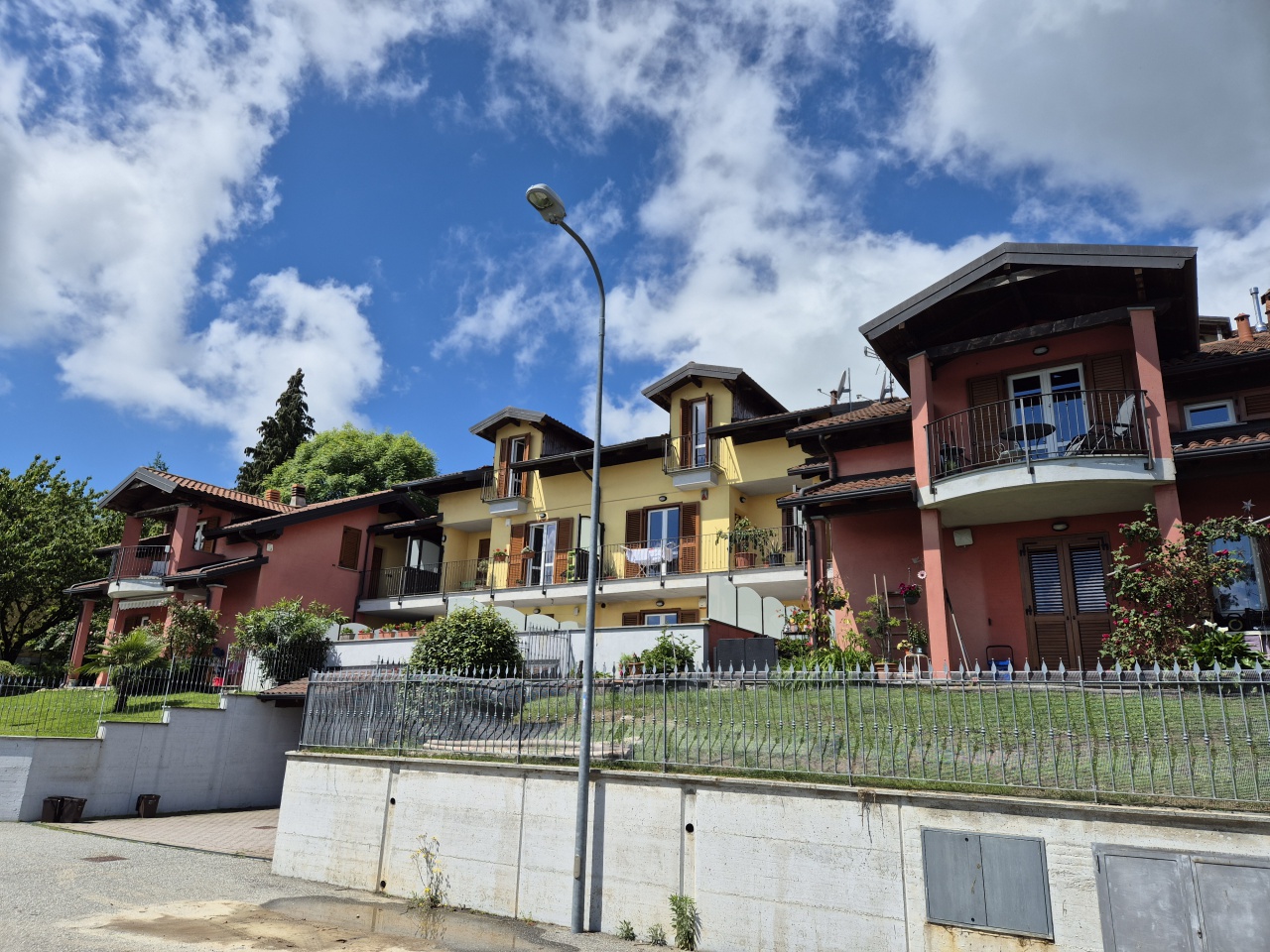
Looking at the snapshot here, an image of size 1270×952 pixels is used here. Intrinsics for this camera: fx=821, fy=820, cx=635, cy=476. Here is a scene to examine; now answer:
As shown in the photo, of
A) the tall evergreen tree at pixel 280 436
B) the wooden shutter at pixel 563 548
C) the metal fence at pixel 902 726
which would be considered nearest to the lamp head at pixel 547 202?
the metal fence at pixel 902 726

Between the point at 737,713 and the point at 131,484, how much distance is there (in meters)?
28.5

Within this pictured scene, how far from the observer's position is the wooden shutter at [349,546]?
1172 inches

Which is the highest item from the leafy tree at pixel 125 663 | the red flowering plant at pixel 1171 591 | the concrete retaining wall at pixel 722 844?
the red flowering plant at pixel 1171 591

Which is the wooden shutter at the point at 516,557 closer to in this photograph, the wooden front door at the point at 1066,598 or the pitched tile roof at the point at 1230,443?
the wooden front door at the point at 1066,598

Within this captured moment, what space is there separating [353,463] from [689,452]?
24627mm

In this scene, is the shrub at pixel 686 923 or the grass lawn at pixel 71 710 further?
the grass lawn at pixel 71 710

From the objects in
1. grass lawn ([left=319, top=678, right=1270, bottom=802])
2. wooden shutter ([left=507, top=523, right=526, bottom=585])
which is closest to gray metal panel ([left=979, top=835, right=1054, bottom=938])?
grass lawn ([left=319, top=678, right=1270, bottom=802])

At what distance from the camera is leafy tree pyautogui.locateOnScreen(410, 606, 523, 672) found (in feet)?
50.0

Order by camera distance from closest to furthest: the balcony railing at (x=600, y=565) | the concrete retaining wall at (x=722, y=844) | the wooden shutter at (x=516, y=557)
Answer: the concrete retaining wall at (x=722, y=844), the balcony railing at (x=600, y=565), the wooden shutter at (x=516, y=557)

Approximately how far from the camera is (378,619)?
30.7 meters

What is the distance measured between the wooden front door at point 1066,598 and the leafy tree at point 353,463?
110 feet

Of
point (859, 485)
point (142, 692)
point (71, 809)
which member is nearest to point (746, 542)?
point (859, 485)

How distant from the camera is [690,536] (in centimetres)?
2427

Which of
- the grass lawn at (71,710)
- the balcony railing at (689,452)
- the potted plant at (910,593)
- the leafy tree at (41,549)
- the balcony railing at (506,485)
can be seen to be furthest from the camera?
the leafy tree at (41,549)
